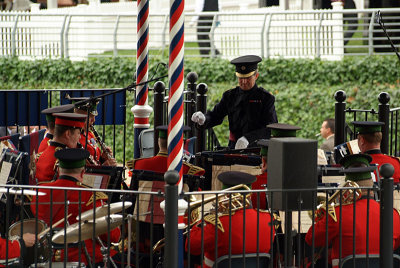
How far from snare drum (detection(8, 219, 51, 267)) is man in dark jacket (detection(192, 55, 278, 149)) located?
11.4ft

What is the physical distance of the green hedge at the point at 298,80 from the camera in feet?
52.7

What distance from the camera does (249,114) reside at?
9641 mm

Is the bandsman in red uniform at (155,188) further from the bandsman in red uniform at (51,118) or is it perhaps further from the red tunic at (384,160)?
the red tunic at (384,160)

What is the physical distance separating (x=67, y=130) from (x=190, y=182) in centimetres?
127

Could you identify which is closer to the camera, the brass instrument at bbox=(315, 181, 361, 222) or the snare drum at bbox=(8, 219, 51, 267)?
the snare drum at bbox=(8, 219, 51, 267)

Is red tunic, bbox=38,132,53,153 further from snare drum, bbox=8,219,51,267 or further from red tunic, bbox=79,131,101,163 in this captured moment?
snare drum, bbox=8,219,51,267

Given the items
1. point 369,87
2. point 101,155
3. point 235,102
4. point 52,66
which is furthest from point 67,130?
point 52,66

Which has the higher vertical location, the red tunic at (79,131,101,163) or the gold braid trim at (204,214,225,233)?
the red tunic at (79,131,101,163)

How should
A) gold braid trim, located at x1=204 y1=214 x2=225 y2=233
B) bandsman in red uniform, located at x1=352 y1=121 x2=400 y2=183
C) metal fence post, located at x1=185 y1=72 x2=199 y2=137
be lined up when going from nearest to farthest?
gold braid trim, located at x1=204 y1=214 x2=225 y2=233 < bandsman in red uniform, located at x1=352 y1=121 x2=400 y2=183 < metal fence post, located at x1=185 y1=72 x2=199 y2=137

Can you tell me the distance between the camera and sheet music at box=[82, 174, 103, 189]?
7.01 meters

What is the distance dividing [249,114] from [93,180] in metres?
2.98

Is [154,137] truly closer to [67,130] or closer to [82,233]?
[67,130]

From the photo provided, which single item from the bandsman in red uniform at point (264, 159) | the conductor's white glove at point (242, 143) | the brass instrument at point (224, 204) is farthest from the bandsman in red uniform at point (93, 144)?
the brass instrument at point (224, 204)

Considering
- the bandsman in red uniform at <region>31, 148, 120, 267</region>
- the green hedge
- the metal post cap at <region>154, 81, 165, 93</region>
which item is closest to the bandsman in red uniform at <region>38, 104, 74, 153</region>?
the metal post cap at <region>154, 81, 165, 93</region>
